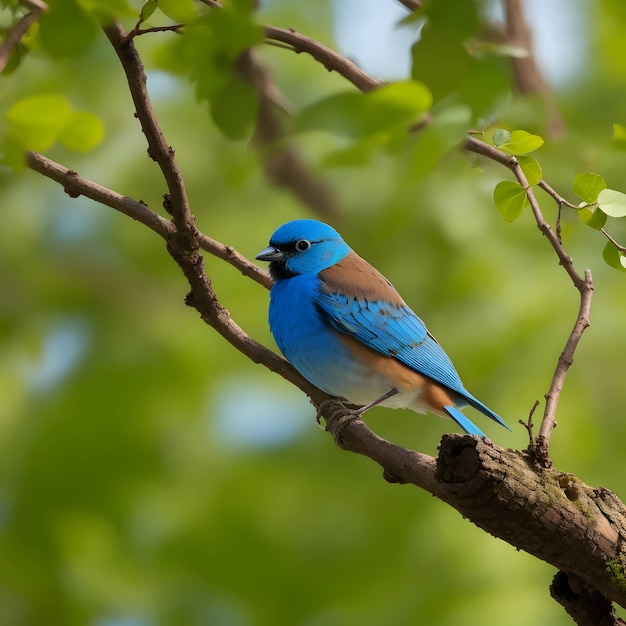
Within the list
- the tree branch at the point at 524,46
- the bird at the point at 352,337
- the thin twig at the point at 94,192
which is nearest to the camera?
the thin twig at the point at 94,192

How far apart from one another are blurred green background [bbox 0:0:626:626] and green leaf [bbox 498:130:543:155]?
8.96 feet

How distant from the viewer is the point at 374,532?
580 centimetres

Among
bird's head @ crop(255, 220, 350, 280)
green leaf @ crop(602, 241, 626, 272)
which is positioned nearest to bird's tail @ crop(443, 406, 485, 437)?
bird's head @ crop(255, 220, 350, 280)

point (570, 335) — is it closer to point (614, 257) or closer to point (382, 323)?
point (614, 257)

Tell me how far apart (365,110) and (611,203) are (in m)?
0.94

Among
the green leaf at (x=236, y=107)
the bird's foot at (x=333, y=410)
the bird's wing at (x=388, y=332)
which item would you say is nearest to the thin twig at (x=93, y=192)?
the green leaf at (x=236, y=107)

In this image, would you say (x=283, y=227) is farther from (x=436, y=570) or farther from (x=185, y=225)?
(x=436, y=570)

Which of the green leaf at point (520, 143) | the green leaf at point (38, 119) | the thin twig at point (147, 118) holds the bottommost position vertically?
the green leaf at point (38, 119)

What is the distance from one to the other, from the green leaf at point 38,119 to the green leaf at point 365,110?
534 millimetres

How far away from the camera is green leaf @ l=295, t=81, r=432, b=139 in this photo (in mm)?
1812

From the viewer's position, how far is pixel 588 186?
8.23ft

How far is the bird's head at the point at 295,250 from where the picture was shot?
14.8ft

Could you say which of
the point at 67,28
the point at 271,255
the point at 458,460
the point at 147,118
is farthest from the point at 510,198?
the point at 271,255

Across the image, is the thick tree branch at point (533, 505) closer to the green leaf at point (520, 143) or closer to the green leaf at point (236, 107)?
the green leaf at point (520, 143)
